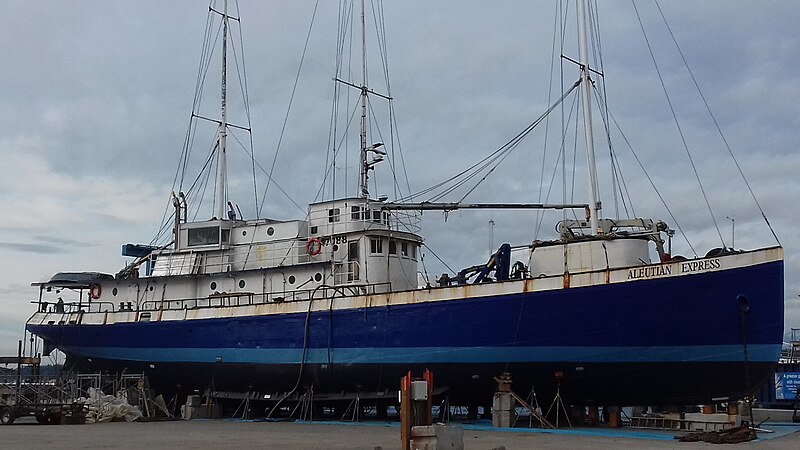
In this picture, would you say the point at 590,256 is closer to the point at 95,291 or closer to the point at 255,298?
the point at 255,298

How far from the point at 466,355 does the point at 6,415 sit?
1522 centimetres

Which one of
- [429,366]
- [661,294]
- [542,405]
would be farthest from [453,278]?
[661,294]

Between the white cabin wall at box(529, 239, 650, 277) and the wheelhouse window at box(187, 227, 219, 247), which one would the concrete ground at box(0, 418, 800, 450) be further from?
the wheelhouse window at box(187, 227, 219, 247)

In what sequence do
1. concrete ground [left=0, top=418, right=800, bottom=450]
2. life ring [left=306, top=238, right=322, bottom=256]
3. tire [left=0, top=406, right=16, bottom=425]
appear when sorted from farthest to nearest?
1. life ring [left=306, top=238, right=322, bottom=256]
2. tire [left=0, top=406, right=16, bottom=425]
3. concrete ground [left=0, top=418, right=800, bottom=450]

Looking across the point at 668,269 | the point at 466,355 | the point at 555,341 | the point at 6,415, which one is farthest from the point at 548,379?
the point at 6,415

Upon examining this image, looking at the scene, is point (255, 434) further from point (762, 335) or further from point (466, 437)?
point (762, 335)

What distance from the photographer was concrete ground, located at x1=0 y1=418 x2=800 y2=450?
58.7 feet

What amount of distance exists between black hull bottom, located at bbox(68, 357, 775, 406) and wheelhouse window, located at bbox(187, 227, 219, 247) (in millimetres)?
5172

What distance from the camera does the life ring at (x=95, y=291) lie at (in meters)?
35.1

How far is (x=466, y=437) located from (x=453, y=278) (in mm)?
7802

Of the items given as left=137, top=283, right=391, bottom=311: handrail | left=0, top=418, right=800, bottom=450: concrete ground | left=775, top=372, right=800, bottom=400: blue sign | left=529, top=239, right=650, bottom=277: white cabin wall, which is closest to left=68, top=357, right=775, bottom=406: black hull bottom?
left=0, top=418, right=800, bottom=450: concrete ground

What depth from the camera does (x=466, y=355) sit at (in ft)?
79.6

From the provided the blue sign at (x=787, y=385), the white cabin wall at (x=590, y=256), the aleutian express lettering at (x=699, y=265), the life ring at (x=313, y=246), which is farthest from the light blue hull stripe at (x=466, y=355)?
the blue sign at (x=787, y=385)

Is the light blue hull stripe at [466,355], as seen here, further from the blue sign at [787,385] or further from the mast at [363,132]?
the blue sign at [787,385]
